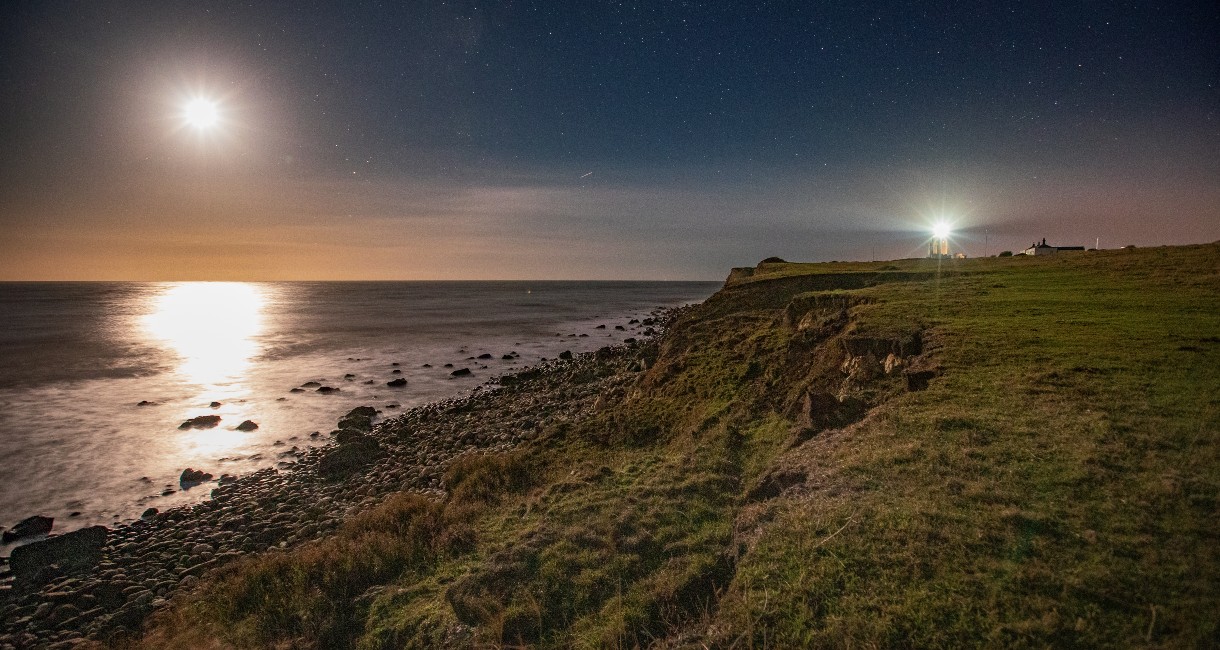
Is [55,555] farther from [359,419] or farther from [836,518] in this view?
[836,518]

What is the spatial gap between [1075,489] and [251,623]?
441 inches

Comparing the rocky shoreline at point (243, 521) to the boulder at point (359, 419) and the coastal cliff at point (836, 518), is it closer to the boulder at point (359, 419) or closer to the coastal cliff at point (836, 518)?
the boulder at point (359, 419)

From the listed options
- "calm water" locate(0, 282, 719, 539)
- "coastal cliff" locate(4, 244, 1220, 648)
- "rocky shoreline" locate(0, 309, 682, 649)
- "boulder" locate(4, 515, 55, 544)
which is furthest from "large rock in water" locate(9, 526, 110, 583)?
"coastal cliff" locate(4, 244, 1220, 648)

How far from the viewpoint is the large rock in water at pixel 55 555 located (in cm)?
1098

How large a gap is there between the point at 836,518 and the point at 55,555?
16406 millimetres

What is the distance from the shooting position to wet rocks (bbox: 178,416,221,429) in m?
22.8

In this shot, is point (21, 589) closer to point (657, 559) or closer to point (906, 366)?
point (657, 559)

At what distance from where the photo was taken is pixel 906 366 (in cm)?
1128

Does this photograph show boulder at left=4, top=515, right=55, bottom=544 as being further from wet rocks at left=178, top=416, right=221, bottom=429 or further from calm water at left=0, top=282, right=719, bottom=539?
wet rocks at left=178, top=416, right=221, bottom=429

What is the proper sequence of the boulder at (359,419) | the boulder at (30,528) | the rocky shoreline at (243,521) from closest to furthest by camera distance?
the rocky shoreline at (243,521) → the boulder at (30,528) → the boulder at (359,419)

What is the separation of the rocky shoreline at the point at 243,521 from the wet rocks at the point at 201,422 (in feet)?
21.8

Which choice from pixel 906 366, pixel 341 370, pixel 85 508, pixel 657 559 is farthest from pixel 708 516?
pixel 341 370

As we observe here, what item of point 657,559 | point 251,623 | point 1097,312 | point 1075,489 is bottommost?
point 251,623

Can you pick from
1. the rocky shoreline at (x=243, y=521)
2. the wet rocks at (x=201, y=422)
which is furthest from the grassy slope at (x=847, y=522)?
the wet rocks at (x=201, y=422)
